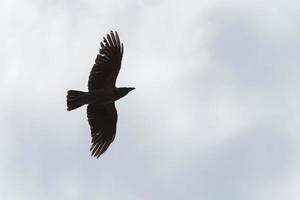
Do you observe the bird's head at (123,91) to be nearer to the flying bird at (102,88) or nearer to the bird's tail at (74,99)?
the flying bird at (102,88)

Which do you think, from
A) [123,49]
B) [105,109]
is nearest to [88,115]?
[105,109]

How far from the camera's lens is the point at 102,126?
33.5 meters

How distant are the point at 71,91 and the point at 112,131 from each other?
A: 324 centimetres

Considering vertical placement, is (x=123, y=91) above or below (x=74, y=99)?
above

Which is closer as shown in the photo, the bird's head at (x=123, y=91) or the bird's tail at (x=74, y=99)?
the bird's tail at (x=74, y=99)

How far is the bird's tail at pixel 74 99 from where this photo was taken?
3141 centimetres

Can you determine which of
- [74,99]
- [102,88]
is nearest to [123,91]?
[102,88]

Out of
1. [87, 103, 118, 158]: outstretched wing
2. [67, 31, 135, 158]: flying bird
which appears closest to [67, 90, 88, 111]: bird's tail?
[67, 31, 135, 158]: flying bird

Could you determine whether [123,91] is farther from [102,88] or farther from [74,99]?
[74,99]

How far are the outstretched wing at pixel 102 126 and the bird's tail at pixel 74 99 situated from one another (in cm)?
149

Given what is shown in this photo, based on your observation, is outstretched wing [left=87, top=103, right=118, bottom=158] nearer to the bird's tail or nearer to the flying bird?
the flying bird

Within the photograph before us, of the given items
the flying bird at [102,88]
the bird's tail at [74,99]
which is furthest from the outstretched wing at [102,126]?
the bird's tail at [74,99]

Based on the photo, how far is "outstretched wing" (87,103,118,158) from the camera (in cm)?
3316

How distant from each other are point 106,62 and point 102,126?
3315mm
